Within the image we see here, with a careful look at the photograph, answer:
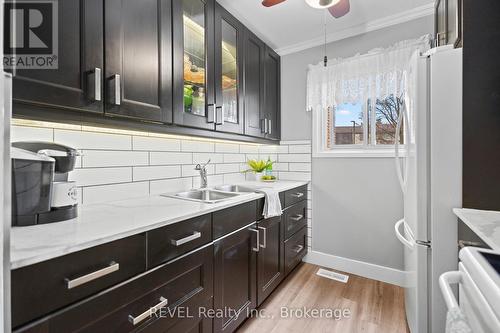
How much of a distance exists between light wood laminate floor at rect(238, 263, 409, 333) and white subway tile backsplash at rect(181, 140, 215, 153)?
1.38 m

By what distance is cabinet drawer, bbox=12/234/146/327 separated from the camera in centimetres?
62

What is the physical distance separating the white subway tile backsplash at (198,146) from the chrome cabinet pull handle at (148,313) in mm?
1194

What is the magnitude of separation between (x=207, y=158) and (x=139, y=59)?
109cm

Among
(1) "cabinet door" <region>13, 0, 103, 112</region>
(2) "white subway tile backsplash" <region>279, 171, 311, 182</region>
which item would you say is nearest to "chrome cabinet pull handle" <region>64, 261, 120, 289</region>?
(1) "cabinet door" <region>13, 0, 103, 112</region>

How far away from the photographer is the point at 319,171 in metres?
2.58

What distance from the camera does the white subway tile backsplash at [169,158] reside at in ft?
5.55

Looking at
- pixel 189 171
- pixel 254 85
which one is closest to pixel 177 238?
pixel 189 171

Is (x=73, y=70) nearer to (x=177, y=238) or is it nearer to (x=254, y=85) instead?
(x=177, y=238)

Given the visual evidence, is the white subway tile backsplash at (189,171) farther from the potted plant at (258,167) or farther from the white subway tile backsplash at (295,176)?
the white subway tile backsplash at (295,176)

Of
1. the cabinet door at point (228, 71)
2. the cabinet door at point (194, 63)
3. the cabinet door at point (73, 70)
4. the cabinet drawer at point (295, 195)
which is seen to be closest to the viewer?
the cabinet door at point (73, 70)

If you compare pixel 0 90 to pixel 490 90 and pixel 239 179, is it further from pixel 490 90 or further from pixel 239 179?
pixel 239 179

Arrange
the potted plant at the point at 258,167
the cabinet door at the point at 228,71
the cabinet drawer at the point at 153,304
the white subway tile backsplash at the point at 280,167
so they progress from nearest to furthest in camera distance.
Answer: the cabinet drawer at the point at 153,304 < the cabinet door at the point at 228,71 < the potted plant at the point at 258,167 < the white subway tile backsplash at the point at 280,167

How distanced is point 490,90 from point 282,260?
1.77 meters

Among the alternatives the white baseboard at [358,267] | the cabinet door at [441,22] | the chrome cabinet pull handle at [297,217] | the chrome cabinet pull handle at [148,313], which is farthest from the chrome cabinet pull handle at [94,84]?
the white baseboard at [358,267]
